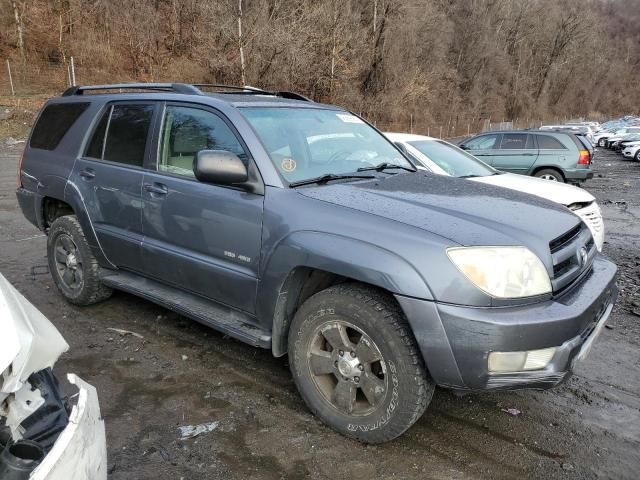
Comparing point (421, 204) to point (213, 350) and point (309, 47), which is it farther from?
point (309, 47)

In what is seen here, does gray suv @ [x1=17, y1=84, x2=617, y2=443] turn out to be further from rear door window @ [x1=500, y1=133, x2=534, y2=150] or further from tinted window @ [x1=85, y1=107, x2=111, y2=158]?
rear door window @ [x1=500, y1=133, x2=534, y2=150]

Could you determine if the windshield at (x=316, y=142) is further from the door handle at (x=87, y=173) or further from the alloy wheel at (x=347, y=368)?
the door handle at (x=87, y=173)

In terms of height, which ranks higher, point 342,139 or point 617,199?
point 342,139

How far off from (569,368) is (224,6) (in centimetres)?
2675

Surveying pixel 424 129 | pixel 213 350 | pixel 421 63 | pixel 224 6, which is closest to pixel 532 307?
pixel 213 350

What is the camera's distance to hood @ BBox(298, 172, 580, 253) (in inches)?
99.7

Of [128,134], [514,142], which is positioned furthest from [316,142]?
[514,142]

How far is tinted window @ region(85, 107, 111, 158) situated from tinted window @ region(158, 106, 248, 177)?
0.84 meters

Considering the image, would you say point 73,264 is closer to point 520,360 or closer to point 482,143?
point 520,360

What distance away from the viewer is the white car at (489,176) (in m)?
6.27

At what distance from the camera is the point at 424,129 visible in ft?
139

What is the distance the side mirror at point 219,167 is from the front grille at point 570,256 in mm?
1759

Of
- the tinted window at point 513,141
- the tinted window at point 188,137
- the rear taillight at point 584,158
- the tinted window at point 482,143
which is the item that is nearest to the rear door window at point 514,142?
the tinted window at point 513,141

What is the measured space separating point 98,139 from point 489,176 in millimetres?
4904
